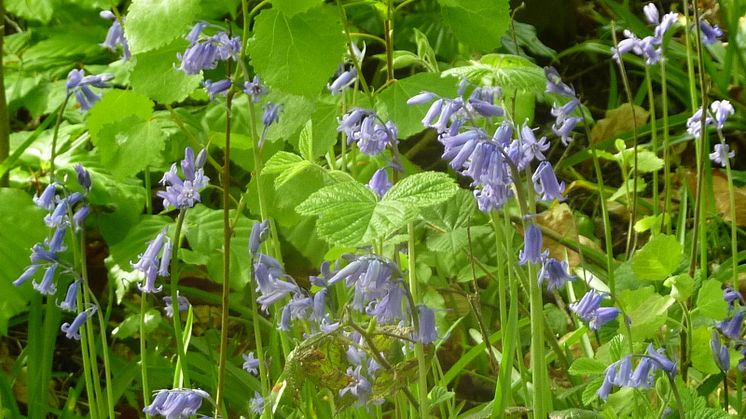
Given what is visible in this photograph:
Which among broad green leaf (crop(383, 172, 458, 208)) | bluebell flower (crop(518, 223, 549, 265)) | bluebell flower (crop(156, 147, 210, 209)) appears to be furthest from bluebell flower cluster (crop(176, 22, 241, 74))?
bluebell flower (crop(518, 223, 549, 265))

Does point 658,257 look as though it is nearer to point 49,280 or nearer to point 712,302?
point 712,302

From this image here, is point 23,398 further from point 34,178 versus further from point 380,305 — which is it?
point 380,305

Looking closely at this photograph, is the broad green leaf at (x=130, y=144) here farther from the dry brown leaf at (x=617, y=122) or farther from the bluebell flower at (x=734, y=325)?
the dry brown leaf at (x=617, y=122)

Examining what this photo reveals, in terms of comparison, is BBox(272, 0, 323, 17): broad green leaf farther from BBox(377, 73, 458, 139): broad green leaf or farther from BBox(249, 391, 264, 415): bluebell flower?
BBox(249, 391, 264, 415): bluebell flower

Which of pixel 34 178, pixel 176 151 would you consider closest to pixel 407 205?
pixel 176 151

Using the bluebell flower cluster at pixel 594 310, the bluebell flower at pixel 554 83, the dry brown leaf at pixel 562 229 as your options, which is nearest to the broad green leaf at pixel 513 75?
the bluebell flower at pixel 554 83
